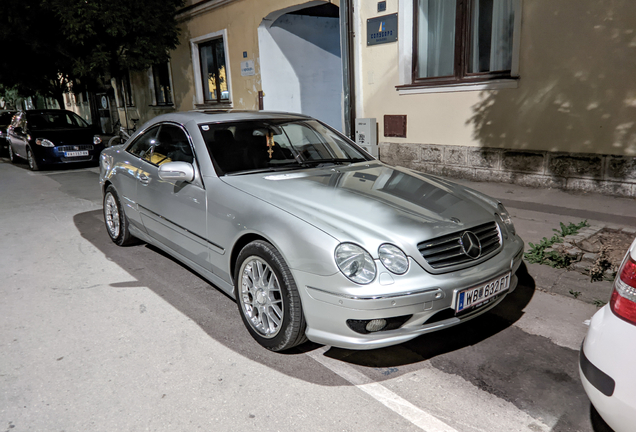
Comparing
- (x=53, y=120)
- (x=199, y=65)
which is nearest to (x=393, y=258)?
(x=53, y=120)

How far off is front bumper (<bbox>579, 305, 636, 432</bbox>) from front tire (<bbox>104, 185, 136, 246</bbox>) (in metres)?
4.64

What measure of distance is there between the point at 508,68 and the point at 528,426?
682cm

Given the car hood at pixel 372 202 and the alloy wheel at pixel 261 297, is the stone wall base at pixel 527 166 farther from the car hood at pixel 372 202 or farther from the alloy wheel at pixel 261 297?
the alloy wheel at pixel 261 297

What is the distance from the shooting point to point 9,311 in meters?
3.95

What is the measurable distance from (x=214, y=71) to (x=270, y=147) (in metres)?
12.8

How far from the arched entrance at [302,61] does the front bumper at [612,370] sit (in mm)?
11722

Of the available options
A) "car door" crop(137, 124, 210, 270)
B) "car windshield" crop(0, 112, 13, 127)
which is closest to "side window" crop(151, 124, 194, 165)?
"car door" crop(137, 124, 210, 270)

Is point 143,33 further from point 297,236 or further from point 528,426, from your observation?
point 528,426

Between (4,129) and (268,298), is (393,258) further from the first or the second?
(4,129)

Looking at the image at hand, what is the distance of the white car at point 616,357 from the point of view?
177 cm

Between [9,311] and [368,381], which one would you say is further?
[9,311]

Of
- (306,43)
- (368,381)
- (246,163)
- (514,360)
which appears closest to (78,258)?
(246,163)

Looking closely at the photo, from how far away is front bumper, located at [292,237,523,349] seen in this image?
2.64 m

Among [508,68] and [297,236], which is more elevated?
[508,68]
